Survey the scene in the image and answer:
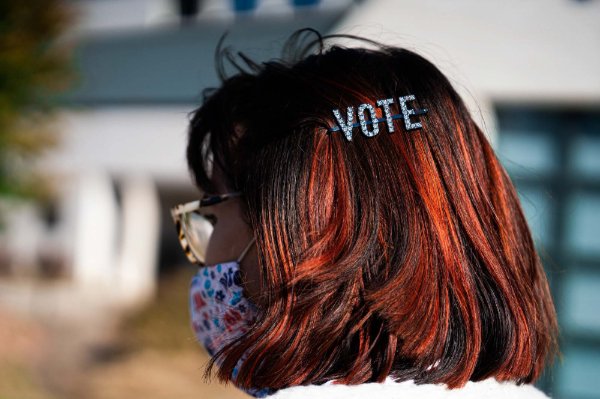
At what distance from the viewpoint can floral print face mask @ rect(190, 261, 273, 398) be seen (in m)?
1.33

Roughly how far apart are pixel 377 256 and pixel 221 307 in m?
0.44

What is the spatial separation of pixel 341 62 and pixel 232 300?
55 centimetres

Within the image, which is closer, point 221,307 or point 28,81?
point 221,307

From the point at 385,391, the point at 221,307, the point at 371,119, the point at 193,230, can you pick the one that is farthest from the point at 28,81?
→ the point at 385,391

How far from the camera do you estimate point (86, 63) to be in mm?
7629

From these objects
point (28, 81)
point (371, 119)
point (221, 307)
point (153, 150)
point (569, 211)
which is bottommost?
point (221, 307)

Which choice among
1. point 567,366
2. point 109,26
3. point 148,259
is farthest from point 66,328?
point 567,366

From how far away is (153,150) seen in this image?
7492 mm

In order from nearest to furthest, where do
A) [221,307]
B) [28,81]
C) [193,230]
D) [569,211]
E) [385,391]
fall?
[385,391] < [221,307] < [193,230] < [569,211] < [28,81]

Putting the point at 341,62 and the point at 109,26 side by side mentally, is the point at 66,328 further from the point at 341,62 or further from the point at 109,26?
the point at 341,62

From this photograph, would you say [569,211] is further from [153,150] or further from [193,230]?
[153,150]

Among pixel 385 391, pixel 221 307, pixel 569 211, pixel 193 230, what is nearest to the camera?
pixel 385 391

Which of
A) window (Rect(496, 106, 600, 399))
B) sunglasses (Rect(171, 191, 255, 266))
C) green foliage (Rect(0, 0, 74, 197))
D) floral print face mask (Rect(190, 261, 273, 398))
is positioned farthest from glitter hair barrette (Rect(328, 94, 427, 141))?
green foliage (Rect(0, 0, 74, 197))

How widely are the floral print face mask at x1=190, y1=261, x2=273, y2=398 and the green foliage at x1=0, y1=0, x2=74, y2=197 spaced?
4.63 metres
